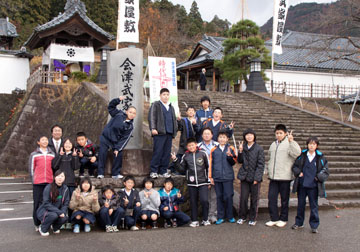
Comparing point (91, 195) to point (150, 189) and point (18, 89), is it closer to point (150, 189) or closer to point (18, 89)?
point (150, 189)

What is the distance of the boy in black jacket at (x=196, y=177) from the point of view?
5.45m

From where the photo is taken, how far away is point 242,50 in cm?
1852

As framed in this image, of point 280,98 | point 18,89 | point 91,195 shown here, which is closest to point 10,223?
point 91,195

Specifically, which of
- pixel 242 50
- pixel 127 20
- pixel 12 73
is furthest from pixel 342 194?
pixel 12 73

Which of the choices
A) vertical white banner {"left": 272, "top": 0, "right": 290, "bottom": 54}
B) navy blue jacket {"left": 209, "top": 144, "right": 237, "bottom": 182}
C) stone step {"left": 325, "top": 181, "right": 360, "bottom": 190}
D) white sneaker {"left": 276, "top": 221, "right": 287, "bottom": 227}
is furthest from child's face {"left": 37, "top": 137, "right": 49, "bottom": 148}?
vertical white banner {"left": 272, "top": 0, "right": 290, "bottom": 54}

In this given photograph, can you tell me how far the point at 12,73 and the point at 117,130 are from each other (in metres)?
17.9

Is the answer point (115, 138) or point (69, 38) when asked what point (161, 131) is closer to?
point (115, 138)

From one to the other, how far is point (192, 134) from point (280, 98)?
1163 centimetres

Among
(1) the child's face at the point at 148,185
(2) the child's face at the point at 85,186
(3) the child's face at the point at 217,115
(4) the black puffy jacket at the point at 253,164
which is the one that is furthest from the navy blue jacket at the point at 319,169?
(2) the child's face at the point at 85,186

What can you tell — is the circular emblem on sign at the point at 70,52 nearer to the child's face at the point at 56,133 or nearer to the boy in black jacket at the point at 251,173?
the child's face at the point at 56,133

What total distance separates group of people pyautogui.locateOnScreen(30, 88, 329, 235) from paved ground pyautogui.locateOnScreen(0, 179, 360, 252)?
0.76 ft

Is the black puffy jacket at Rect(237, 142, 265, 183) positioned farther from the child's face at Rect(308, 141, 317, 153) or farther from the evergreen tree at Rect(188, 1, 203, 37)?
the evergreen tree at Rect(188, 1, 203, 37)

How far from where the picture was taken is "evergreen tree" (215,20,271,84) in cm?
1858

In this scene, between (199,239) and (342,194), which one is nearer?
(199,239)
